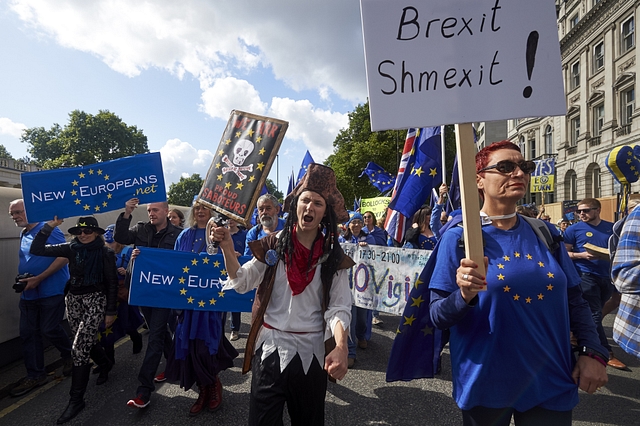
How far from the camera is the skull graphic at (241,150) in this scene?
99.3 inches

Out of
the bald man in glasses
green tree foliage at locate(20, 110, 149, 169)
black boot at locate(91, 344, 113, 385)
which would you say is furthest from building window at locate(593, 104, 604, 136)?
green tree foliage at locate(20, 110, 149, 169)

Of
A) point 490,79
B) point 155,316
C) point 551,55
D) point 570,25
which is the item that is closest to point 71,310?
point 155,316

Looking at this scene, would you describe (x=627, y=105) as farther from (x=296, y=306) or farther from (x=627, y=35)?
(x=296, y=306)

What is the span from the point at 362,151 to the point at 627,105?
16287 mm

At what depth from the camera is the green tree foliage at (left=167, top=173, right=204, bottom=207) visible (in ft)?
192

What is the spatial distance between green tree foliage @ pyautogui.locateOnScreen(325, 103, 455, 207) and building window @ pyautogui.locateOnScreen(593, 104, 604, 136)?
30.2ft

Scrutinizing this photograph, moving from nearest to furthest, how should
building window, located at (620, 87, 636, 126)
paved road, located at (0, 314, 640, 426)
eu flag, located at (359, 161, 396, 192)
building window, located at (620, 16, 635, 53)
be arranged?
paved road, located at (0, 314, 640, 426), eu flag, located at (359, 161, 396, 192), building window, located at (620, 16, 635, 53), building window, located at (620, 87, 636, 126)

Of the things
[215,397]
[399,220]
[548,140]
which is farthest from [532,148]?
[215,397]

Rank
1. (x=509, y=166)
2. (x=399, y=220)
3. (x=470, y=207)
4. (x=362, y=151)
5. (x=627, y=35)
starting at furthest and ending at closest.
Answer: (x=362, y=151) < (x=627, y=35) < (x=399, y=220) < (x=509, y=166) < (x=470, y=207)

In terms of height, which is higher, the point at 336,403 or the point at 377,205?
the point at 377,205

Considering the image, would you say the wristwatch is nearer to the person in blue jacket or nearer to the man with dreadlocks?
the man with dreadlocks

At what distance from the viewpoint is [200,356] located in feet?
11.7

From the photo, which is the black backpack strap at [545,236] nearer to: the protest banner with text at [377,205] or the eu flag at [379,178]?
the protest banner with text at [377,205]

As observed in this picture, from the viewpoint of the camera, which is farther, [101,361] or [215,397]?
[101,361]
